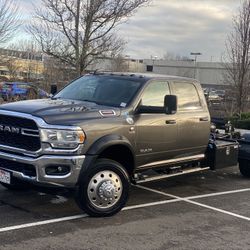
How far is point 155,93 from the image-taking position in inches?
302

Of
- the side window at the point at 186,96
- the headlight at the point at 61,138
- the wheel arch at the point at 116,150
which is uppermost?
the side window at the point at 186,96

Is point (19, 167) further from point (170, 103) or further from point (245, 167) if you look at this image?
point (245, 167)

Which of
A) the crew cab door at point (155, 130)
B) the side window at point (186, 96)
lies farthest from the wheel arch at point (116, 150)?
the side window at point (186, 96)

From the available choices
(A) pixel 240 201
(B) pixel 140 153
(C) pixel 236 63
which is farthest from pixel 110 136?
(C) pixel 236 63

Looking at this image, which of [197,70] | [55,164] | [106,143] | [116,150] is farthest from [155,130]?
[197,70]

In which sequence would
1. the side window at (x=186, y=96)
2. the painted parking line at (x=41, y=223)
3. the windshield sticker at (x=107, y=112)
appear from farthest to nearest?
the side window at (x=186, y=96) → the windshield sticker at (x=107, y=112) → the painted parking line at (x=41, y=223)

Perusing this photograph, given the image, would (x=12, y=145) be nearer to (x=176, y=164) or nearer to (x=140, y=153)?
(x=140, y=153)

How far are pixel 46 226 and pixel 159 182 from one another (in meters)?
3.45

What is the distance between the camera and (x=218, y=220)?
675cm

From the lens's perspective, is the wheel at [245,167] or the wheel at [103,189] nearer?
the wheel at [103,189]

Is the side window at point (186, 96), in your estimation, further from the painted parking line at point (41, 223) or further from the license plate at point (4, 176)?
the license plate at point (4, 176)

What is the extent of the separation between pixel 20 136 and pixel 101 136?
3.45 feet

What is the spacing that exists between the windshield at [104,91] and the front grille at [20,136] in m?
1.35

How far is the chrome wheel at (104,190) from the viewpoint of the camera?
21.1 feet
